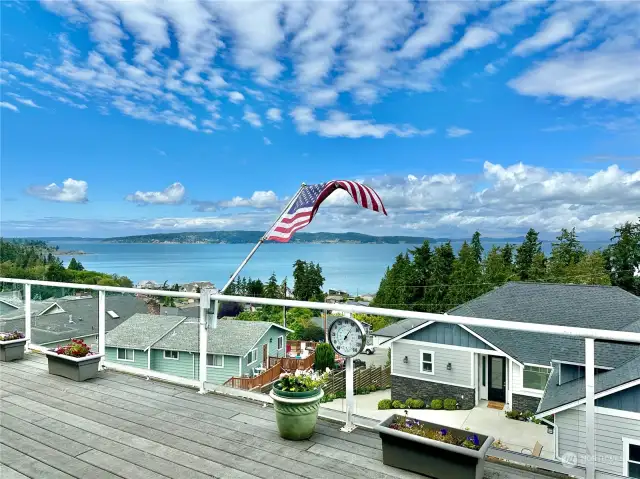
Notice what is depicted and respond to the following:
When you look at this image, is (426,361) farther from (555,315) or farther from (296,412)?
(555,315)

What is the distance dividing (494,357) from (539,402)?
354 millimetres

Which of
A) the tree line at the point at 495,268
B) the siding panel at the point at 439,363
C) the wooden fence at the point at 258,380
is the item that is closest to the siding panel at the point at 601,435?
the siding panel at the point at 439,363

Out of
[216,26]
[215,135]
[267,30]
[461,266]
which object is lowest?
[461,266]

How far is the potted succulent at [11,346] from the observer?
5.55 meters

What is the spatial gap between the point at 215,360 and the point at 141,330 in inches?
39.4

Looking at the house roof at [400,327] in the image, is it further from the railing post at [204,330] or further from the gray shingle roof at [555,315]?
the railing post at [204,330]

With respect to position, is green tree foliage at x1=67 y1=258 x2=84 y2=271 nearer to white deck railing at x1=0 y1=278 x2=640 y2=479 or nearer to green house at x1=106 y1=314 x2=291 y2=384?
white deck railing at x1=0 y1=278 x2=640 y2=479

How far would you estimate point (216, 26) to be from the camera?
1788cm

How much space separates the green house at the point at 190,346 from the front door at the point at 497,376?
1810mm

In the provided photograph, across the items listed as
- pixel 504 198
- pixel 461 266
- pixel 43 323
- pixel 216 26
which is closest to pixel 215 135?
pixel 504 198

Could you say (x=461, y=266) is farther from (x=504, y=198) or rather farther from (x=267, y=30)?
(x=504, y=198)

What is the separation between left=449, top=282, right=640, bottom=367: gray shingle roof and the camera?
8.16 feet

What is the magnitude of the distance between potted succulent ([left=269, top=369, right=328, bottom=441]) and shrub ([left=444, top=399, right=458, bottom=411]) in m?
0.96

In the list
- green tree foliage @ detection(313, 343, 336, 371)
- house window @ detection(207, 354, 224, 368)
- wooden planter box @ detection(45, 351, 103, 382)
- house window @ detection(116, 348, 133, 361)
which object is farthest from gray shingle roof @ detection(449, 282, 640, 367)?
wooden planter box @ detection(45, 351, 103, 382)
